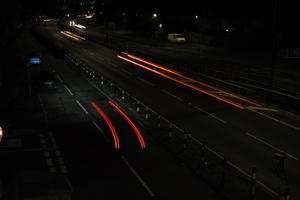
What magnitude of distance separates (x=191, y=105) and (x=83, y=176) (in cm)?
1426

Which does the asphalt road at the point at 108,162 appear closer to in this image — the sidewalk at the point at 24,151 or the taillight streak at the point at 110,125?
the taillight streak at the point at 110,125

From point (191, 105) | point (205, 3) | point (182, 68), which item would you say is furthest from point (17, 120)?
point (205, 3)

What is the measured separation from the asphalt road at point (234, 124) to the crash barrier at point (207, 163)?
68 centimetres

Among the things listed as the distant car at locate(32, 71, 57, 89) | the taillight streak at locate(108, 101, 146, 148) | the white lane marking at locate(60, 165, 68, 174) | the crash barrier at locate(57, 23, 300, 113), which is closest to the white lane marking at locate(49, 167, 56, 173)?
the white lane marking at locate(60, 165, 68, 174)

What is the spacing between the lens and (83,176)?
1688 centimetres

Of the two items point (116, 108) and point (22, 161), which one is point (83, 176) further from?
point (116, 108)

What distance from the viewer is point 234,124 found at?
2445cm

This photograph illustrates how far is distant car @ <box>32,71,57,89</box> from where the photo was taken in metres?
35.6

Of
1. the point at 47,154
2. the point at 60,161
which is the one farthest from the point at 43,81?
the point at 60,161

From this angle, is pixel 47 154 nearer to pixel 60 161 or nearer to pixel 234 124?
pixel 60 161

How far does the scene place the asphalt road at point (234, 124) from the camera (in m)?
18.2

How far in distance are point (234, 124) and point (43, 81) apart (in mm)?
19148

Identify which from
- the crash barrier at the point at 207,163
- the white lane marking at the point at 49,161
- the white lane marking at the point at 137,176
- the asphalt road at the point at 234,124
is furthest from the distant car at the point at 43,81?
the white lane marking at the point at 137,176

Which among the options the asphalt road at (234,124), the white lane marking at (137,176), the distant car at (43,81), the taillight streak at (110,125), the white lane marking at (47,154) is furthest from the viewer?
the distant car at (43,81)
